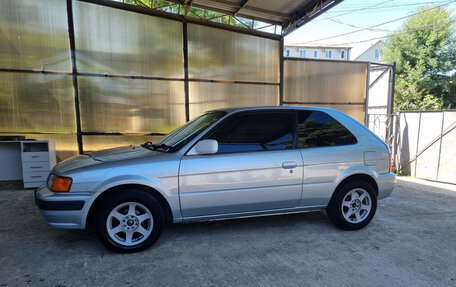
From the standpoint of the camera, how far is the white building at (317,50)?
43.3 m

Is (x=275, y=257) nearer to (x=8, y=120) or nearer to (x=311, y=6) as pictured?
(x=8, y=120)

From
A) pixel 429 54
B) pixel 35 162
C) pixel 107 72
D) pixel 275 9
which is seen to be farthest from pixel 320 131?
pixel 429 54

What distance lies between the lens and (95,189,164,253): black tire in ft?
9.36

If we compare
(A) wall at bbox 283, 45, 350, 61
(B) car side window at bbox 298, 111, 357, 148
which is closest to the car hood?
(B) car side window at bbox 298, 111, 357, 148

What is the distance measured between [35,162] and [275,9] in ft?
25.1

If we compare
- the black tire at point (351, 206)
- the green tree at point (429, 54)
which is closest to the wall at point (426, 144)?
the black tire at point (351, 206)

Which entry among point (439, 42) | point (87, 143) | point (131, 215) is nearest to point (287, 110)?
point (131, 215)

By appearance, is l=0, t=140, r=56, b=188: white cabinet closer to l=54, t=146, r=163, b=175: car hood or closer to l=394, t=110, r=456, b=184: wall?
l=54, t=146, r=163, b=175: car hood

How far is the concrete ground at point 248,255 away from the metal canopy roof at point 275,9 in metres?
6.18

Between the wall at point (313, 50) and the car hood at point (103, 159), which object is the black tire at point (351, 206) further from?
the wall at point (313, 50)

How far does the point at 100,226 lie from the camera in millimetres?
2834

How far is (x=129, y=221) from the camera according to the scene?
2.95m

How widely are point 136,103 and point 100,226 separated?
4.76 meters

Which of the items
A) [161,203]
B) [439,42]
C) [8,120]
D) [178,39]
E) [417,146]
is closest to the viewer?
[161,203]
